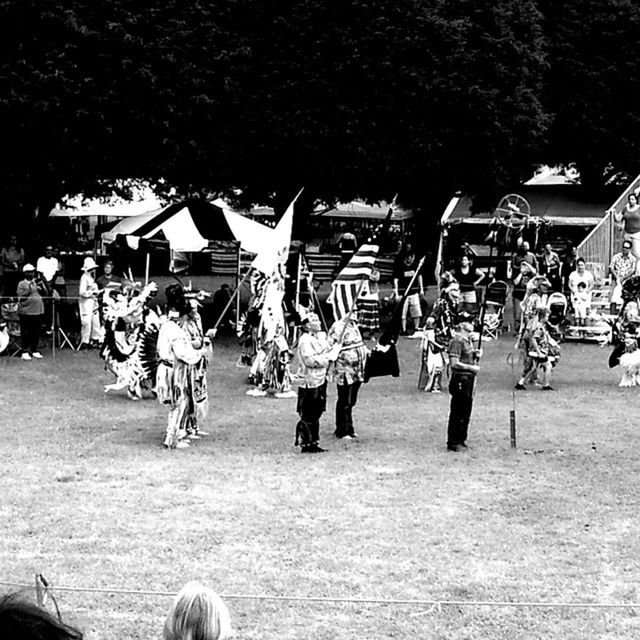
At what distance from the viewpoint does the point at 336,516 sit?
37.3ft

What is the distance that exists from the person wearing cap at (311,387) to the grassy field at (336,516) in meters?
0.26

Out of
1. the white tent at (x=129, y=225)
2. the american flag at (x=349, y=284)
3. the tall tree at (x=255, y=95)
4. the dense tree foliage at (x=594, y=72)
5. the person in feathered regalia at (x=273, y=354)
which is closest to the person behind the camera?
the american flag at (x=349, y=284)

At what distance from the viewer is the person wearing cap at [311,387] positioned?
14227mm

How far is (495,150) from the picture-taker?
28.4 meters

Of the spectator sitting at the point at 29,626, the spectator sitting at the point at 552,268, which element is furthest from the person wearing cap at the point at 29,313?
the spectator sitting at the point at 29,626

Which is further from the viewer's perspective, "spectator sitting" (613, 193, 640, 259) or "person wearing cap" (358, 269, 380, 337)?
"spectator sitting" (613, 193, 640, 259)

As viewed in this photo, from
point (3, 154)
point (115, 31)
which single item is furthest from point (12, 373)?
point (115, 31)

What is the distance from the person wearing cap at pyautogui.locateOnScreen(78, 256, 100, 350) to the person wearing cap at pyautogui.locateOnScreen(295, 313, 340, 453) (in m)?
10.6

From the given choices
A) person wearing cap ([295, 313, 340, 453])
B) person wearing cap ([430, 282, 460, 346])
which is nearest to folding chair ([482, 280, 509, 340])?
person wearing cap ([430, 282, 460, 346])

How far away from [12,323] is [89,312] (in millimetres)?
1682

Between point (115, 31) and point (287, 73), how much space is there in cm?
394

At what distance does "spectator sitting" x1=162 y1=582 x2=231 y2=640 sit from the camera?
15.7 ft

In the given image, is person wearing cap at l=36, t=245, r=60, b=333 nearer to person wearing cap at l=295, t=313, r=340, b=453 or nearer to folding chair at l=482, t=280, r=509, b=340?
folding chair at l=482, t=280, r=509, b=340

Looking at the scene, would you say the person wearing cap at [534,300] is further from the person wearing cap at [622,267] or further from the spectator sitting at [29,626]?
the spectator sitting at [29,626]
